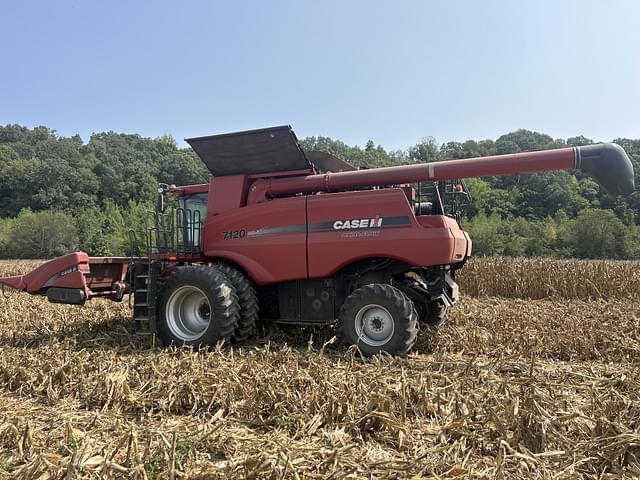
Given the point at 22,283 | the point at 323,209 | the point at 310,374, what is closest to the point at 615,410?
the point at 310,374

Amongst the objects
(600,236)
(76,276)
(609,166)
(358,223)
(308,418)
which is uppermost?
(600,236)

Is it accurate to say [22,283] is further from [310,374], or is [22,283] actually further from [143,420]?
[310,374]

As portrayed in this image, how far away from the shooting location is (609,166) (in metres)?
5.19

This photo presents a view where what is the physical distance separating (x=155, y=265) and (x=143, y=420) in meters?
3.36

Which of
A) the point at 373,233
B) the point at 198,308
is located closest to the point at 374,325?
the point at 373,233

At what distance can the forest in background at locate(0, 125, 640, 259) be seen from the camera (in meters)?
34.2

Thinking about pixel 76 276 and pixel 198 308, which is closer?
pixel 198 308

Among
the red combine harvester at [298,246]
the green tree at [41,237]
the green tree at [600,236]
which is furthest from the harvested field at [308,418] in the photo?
the green tree at [41,237]

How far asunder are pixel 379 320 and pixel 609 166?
304 cm

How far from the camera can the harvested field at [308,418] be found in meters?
2.64

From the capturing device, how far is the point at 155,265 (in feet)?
21.8

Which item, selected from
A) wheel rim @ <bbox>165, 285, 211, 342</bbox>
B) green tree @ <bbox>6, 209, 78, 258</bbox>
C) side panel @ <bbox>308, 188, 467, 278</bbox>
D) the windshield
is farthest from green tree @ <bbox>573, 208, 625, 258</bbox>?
green tree @ <bbox>6, 209, 78, 258</bbox>

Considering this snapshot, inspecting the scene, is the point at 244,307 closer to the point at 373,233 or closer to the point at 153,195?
the point at 373,233

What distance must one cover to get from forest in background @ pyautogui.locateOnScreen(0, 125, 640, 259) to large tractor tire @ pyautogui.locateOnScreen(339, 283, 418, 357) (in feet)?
7.97
